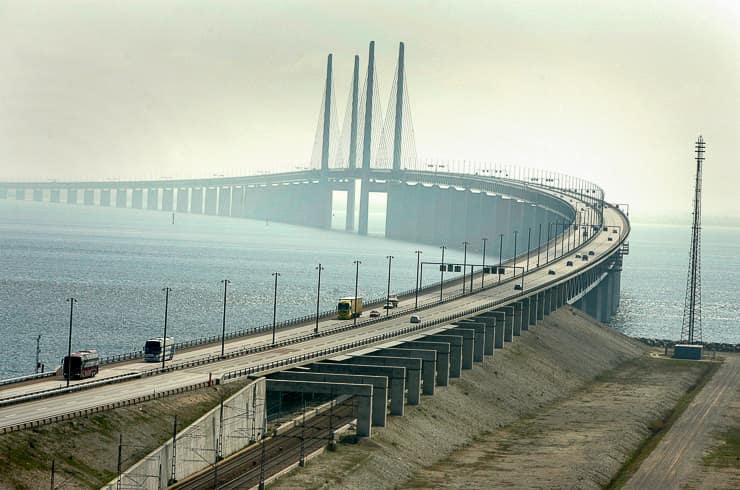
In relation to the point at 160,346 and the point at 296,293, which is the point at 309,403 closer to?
the point at 160,346

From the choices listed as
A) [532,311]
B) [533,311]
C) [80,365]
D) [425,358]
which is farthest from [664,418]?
[80,365]

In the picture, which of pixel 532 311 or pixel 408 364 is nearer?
pixel 408 364

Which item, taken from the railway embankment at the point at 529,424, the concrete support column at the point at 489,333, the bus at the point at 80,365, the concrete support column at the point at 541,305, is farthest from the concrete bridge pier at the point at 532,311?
the bus at the point at 80,365

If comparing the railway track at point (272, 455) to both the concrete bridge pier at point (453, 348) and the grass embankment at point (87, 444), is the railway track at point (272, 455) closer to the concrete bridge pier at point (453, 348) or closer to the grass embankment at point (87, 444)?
the grass embankment at point (87, 444)

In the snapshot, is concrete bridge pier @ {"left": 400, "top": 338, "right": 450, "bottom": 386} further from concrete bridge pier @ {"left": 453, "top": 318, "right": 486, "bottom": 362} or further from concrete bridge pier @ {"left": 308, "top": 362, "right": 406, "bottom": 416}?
concrete bridge pier @ {"left": 453, "top": 318, "right": 486, "bottom": 362}

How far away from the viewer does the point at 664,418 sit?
92812 mm

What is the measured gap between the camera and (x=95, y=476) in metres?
53.8

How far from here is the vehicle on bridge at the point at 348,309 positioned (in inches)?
4259

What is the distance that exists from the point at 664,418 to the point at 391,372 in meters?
23.6

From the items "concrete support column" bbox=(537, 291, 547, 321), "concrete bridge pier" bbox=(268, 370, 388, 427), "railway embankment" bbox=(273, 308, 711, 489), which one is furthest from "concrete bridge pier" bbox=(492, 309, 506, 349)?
"concrete bridge pier" bbox=(268, 370, 388, 427)

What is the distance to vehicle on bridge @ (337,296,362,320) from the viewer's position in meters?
108

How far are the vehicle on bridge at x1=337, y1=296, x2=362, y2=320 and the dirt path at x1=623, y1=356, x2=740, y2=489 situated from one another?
1090 inches

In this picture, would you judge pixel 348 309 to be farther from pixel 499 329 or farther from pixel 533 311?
pixel 533 311

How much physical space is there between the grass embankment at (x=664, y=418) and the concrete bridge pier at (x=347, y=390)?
13.2 meters
